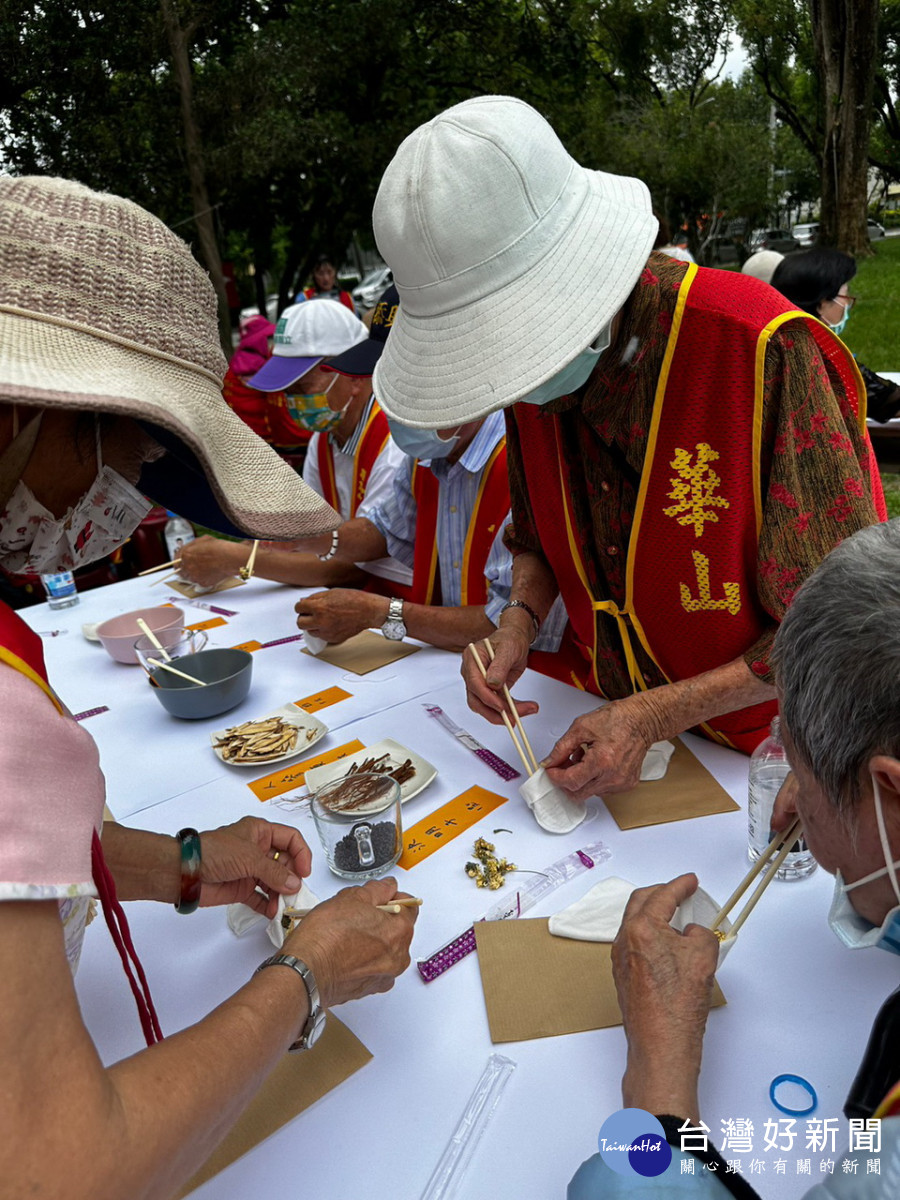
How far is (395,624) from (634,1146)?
1.81 meters

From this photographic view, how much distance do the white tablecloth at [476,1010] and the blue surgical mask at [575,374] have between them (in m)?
0.82

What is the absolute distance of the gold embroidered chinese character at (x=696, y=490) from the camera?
1.67 m

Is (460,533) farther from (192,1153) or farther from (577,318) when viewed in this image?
(192,1153)

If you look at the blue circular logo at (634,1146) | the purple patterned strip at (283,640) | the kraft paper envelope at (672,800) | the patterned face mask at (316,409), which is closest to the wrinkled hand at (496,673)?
the kraft paper envelope at (672,800)

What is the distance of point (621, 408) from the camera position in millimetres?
1740

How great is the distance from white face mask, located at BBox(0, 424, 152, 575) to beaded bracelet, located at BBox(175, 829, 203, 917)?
0.51 metres

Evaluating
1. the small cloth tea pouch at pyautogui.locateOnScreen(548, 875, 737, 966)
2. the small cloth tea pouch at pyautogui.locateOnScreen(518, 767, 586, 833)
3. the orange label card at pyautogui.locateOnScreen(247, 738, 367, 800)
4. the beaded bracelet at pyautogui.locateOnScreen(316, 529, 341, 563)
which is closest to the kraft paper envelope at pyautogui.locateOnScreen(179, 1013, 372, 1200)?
the small cloth tea pouch at pyautogui.locateOnScreen(548, 875, 737, 966)

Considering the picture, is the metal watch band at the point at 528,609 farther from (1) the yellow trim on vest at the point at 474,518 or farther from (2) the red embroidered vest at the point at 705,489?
(1) the yellow trim on vest at the point at 474,518

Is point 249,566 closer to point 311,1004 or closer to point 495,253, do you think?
point 495,253

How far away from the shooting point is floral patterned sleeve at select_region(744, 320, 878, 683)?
5.00ft

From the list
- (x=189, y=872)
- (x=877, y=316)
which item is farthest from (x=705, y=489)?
(x=877, y=316)

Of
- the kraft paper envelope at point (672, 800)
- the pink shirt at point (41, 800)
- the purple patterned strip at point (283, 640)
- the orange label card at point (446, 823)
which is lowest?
the purple patterned strip at point (283, 640)

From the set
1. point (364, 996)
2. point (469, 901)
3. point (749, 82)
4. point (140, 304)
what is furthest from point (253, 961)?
point (749, 82)

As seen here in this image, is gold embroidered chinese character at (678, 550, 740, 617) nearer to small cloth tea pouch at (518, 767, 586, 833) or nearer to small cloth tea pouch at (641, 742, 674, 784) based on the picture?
small cloth tea pouch at (641, 742, 674, 784)
